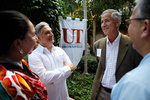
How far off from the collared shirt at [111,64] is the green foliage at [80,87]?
2.08 metres

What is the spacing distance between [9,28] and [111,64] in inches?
63.5

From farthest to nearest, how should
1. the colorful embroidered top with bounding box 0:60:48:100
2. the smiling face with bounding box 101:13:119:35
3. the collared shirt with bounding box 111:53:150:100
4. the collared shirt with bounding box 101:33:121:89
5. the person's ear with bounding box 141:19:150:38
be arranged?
the smiling face with bounding box 101:13:119:35 → the collared shirt with bounding box 101:33:121:89 → the colorful embroidered top with bounding box 0:60:48:100 → the person's ear with bounding box 141:19:150:38 → the collared shirt with bounding box 111:53:150:100

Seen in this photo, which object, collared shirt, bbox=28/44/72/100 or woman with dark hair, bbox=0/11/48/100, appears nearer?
woman with dark hair, bbox=0/11/48/100

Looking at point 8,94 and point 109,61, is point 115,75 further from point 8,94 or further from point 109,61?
point 8,94

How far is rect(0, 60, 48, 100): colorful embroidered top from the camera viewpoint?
76 centimetres

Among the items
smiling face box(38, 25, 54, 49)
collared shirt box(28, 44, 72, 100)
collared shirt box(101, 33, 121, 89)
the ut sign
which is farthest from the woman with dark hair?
the ut sign

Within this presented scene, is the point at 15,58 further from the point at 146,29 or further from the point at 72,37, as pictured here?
the point at 72,37

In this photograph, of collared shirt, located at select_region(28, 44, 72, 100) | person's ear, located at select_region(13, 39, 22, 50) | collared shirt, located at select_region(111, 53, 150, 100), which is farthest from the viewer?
collared shirt, located at select_region(28, 44, 72, 100)

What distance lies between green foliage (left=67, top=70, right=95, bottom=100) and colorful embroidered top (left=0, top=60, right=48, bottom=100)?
3055 millimetres

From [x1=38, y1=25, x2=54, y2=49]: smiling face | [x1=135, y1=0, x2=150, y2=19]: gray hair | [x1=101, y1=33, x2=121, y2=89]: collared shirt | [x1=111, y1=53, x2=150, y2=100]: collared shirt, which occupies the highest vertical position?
[x1=135, y1=0, x2=150, y2=19]: gray hair

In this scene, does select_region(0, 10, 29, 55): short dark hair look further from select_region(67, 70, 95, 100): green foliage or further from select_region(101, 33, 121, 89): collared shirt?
select_region(67, 70, 95, 100): green foliage

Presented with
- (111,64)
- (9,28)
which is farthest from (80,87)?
(9,28)

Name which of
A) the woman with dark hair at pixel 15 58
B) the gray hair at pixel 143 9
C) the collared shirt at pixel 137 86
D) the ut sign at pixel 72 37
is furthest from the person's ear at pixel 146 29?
the ut sign at pixel 72 37

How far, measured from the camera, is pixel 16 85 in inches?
30.9
